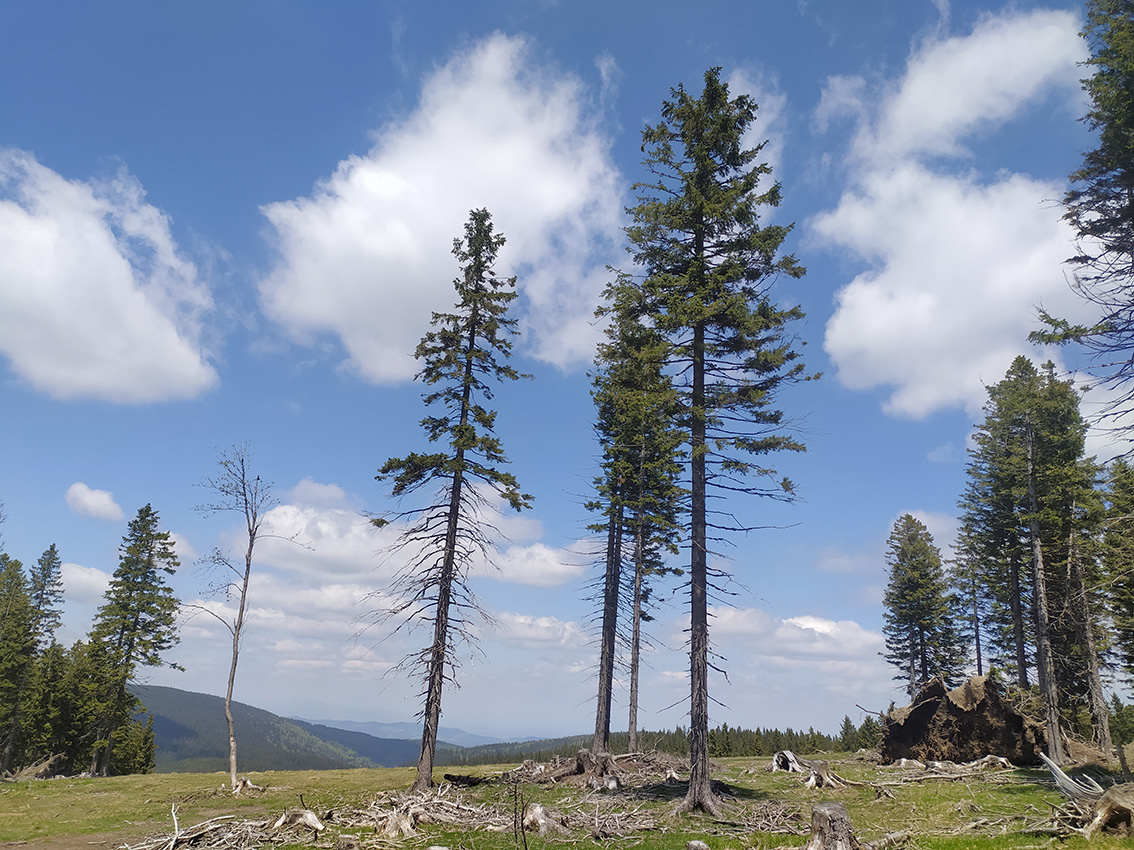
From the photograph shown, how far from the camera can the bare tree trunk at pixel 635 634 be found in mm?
25875

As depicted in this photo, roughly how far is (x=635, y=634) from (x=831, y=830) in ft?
63.2

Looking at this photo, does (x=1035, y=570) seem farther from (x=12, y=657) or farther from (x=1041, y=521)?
(x=12, y=657)

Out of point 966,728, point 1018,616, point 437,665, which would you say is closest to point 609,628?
point 437,665

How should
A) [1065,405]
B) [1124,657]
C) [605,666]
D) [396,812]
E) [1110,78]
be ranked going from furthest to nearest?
[1124,657] < [1065,405] < [605,666] < [1110,78] < [396,812]

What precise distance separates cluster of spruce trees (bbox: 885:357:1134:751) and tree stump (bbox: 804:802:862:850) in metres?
11.0

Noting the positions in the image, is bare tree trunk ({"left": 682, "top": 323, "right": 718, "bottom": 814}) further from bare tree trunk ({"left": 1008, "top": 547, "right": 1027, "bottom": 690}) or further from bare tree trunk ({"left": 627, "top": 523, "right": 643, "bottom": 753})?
bare tree trunk ({"left": 1008, "top": 547, "right": 1027, "bottom": 690})

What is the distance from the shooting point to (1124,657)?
30.1 meters

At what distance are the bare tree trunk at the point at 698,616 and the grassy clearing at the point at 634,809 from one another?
0.77 meters

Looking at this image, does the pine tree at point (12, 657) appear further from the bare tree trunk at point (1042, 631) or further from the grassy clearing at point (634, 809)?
the bare tree trunk at point (1042, 631)

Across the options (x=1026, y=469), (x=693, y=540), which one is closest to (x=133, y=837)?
(x=693, y=540)

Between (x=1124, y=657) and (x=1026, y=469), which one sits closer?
(x=1026, y=469)

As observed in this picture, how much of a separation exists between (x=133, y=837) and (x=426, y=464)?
12148 millimetres

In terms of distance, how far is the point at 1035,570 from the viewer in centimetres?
2367

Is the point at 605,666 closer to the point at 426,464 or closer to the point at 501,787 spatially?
the point at 501,787
